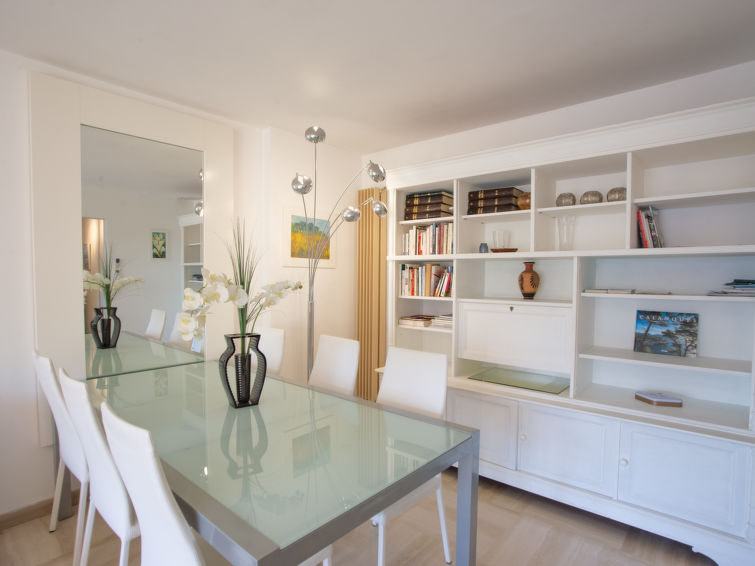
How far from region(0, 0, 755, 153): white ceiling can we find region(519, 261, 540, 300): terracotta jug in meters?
1.11

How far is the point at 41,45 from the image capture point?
6.88 ft

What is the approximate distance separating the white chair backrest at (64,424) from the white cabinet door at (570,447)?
227cm

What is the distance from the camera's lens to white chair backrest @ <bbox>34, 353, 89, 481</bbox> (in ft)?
5.48

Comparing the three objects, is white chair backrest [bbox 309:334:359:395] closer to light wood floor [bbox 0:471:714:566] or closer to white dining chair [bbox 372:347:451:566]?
white dining chair [bbox 372:347:451:566]

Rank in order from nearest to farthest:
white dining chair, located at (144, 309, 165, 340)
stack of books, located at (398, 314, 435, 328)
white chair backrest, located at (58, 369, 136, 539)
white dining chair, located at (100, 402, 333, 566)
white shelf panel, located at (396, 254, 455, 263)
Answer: white dining chair, located at (100, 402, 333, 566), white chair backrest, located at (58, 369, 136, 539), white dining chair, located at (144, 309, 165, 340), white shelf panel, located at (396, 254, 455, 263), stack of books, located at (398, 314, 435, 328)

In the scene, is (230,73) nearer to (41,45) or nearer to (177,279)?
(41,45)

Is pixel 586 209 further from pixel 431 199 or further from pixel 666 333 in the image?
pixel 431 199

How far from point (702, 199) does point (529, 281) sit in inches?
39.7

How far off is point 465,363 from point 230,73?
96.1 inches

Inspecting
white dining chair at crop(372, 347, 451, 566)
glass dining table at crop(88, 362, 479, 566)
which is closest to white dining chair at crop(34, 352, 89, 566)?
glass dining table at crop(88, 362, 479, 566)

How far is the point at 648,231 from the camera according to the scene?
7.36ft

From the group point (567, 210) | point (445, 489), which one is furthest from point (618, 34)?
point (445, 489)

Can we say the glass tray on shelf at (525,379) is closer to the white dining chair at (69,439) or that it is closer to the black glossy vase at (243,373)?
the black glossy vase at (243,373)

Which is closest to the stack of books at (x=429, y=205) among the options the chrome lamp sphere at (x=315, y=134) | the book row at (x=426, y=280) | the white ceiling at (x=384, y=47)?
the book row at (x=426, y=280)
